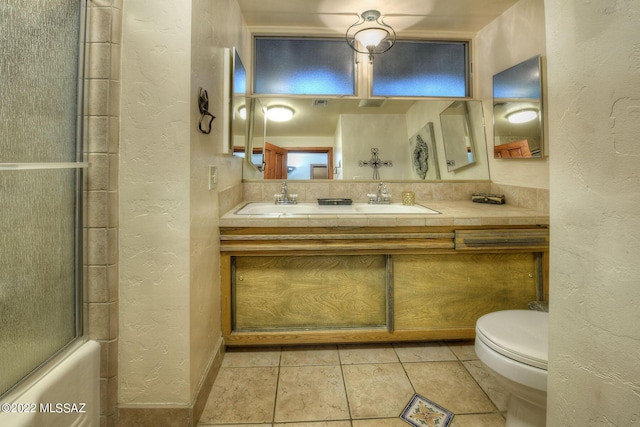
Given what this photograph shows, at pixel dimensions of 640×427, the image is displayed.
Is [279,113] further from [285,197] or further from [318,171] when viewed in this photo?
[285,197]

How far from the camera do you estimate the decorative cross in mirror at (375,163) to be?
230cm

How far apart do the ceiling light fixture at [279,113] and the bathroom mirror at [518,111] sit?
1.50 metres

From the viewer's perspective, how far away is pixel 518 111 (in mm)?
2006

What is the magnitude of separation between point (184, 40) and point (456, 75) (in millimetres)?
2074

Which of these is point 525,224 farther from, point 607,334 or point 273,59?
point 273,59

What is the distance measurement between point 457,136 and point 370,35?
0.99m

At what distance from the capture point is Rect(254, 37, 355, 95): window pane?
2.30m

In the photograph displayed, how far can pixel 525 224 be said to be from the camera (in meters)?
1.70

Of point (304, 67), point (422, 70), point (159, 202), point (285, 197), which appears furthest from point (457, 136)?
point (159, 202)

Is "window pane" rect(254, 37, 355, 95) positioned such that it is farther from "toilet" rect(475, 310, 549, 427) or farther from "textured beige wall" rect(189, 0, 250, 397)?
"toilet" rect(475, 310, 549, 427)

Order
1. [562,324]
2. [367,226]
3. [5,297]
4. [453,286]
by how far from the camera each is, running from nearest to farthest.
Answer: [562,324]
[5,297]
[367,226]
[453,286]

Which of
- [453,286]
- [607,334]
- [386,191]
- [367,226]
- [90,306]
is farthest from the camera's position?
[386,191]

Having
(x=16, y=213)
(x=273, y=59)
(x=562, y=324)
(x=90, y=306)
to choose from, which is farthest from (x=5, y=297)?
(x=273, y=59)

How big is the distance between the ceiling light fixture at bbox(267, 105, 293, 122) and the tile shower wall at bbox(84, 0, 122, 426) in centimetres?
120
